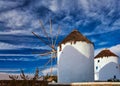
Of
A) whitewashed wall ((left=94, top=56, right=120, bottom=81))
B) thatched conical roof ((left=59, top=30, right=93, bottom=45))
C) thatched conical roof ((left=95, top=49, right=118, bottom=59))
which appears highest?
thatched conical roof ((left=59, top=30, right=93, bottom=45))

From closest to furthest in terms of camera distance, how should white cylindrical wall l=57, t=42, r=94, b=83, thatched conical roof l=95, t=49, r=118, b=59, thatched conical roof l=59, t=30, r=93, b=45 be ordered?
white cylindrical wall l=57, t=42, r=94, b=83
thatched conical roof l=59, t=30, r=93, b=45
thatched conical roof l=95, t=49, r=118, b=59

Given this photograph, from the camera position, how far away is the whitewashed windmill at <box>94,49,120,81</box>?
130 feet

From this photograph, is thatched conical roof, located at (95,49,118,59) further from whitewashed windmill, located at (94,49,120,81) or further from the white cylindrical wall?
the white cylindrical wall

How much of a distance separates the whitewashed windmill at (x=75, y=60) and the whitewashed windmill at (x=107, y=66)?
12394 millimetres

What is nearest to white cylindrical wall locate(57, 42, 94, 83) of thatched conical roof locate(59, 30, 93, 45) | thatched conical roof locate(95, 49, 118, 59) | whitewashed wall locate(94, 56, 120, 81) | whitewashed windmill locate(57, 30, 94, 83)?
whitewashed windmill locate(57, 30, 94, 83)

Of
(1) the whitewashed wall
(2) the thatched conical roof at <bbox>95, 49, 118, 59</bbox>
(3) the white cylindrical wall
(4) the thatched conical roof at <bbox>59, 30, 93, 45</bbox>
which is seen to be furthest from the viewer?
(2) the thatched conical roof at <bbox>95, 49, 118, 59</bbox>

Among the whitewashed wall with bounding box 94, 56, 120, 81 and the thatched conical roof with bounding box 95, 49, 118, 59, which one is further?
the thatched conical roof with bounding box 95, 49, 118, 59

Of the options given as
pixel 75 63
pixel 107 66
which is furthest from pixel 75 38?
pixel 107 66

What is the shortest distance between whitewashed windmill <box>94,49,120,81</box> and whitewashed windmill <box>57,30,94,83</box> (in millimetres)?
12394

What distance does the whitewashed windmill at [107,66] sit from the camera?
39612 millimetres

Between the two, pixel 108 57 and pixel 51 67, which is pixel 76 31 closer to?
pixel 51 67

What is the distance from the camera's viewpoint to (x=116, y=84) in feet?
62.7

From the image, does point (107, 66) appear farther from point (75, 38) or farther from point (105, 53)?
point (75, 38)

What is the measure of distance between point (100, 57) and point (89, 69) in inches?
561
